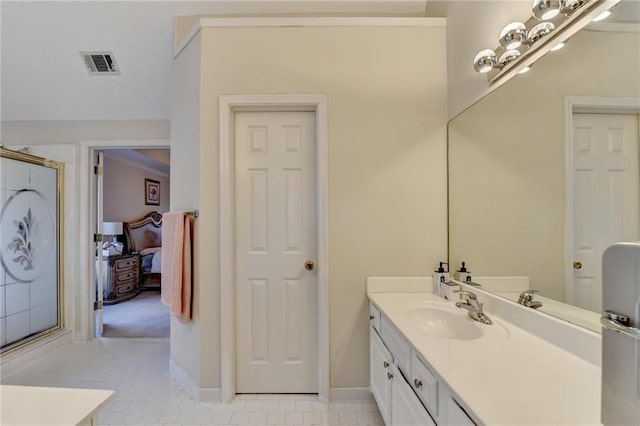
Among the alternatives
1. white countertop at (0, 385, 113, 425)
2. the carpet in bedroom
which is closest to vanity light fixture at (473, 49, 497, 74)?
white countertop at (0, 385, 113, 425)

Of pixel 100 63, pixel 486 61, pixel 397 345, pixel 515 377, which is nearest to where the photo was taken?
pixel 515 377

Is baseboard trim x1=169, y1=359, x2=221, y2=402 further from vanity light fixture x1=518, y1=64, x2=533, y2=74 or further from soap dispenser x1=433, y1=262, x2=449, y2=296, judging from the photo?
vanity light fixture x1=518, y1=64, x2=533, y2=74

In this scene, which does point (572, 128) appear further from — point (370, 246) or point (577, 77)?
point (370, 246)

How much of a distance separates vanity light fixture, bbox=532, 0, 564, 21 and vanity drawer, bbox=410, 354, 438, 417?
144 cm

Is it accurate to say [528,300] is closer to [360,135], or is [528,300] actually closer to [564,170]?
[564,170]

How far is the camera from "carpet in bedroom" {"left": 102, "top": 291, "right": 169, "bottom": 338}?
2.94m

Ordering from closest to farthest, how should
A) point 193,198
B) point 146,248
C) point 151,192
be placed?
1. point 193,198
2. point 146,248
3. point 151,192

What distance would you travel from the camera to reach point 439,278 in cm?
171

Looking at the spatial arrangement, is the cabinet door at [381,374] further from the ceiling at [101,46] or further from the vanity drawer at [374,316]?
the ceiling at [101,46]

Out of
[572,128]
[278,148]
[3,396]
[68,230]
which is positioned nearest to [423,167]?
[572,128]

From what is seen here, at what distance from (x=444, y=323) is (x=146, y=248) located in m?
5.47

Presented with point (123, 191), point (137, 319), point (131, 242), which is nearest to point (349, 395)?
point (137, 319)

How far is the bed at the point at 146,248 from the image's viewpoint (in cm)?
463

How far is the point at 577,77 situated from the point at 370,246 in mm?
1278
